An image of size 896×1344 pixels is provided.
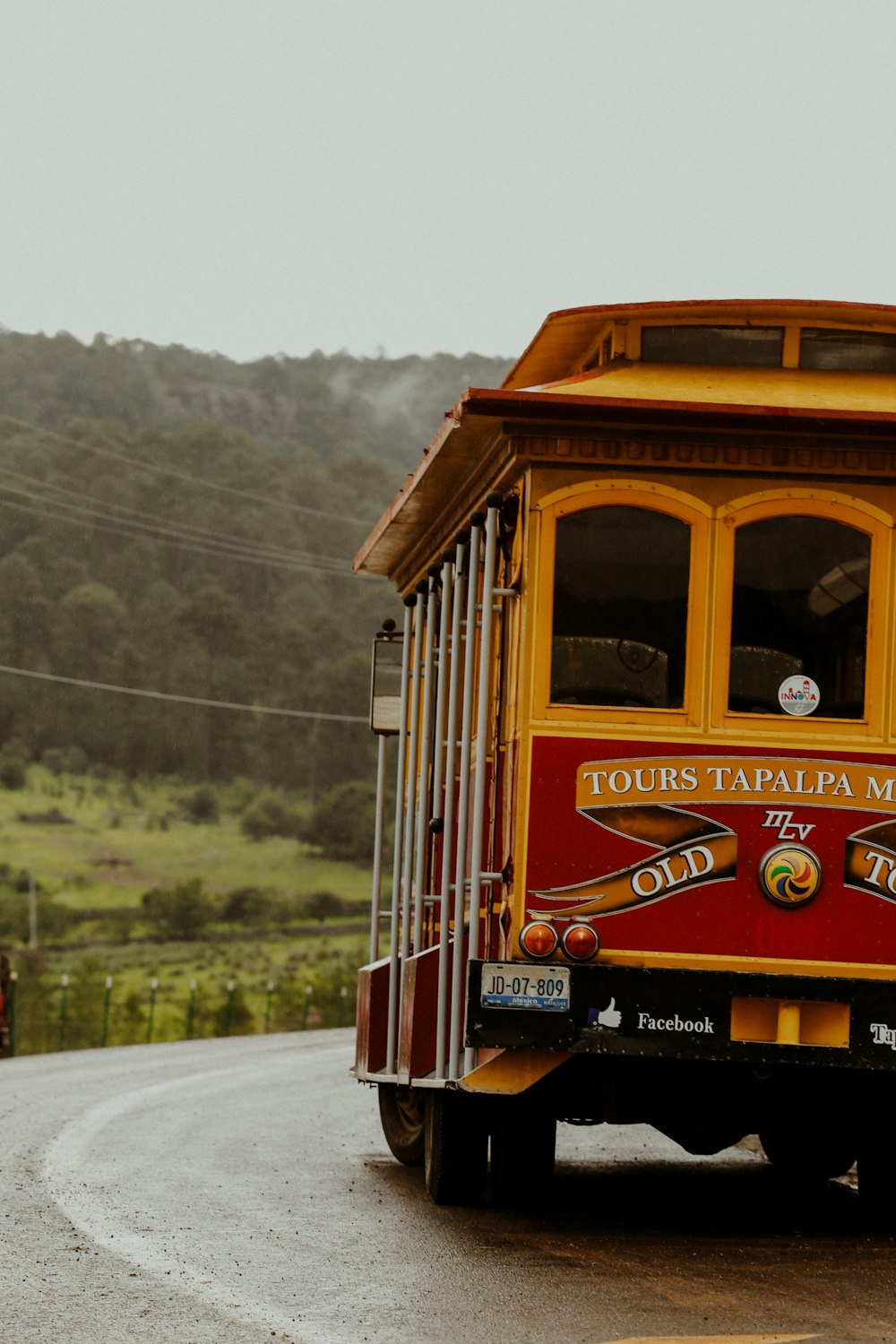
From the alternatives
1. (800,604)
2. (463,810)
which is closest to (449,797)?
(463,810)

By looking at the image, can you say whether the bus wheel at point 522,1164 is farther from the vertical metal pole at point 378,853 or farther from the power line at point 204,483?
the power line at point 204,483

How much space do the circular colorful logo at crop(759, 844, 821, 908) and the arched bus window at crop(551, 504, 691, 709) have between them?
31.8 inches

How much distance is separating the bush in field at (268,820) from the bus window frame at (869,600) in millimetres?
92794

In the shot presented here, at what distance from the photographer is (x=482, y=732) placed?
956 cm

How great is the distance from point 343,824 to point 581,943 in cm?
9141

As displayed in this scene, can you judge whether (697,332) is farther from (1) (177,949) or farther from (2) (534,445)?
(1) (177,949)

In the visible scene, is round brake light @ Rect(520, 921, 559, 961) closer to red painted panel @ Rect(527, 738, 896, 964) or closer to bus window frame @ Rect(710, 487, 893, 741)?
red painted panel @ Rect(527, 738, 896, 964)

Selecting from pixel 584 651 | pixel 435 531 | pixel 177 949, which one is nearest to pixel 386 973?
pixel 435 531

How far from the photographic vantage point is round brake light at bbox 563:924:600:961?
916cm

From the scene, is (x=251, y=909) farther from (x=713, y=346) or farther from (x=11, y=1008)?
(x=713, y=346)

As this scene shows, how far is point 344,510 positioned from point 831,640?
113 m

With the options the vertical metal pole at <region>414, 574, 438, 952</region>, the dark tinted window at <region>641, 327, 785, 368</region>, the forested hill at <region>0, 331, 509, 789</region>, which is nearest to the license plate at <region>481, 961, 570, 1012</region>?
the vertical metal pole at <region>414, 574, 438, 952</region>

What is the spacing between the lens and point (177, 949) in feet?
268

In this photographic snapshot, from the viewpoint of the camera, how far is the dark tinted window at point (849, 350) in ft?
34.2
